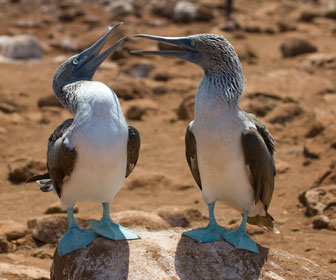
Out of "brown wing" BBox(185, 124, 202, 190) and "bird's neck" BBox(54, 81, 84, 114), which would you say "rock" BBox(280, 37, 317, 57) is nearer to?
"brown wing" BBox(185, 124, 202, 190)

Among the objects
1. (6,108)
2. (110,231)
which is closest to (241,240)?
(110,231)

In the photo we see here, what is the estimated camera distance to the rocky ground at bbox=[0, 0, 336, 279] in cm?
662

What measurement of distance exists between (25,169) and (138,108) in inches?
141

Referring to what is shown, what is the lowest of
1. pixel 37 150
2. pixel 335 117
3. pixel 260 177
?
pixel 37 150

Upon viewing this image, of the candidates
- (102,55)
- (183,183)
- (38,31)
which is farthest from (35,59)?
(102,55)

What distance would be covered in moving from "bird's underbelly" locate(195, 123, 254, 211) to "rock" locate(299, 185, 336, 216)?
9.09 feet

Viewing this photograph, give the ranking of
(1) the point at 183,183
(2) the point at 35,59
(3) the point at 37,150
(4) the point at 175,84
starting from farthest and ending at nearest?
(2) the point at 35,59 < (4) the point at 175,84 < (3) the point at 37,150 < (1) the point at 183,183

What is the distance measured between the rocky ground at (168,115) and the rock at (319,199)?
0.6 inches

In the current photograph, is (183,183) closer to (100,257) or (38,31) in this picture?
(100,257)

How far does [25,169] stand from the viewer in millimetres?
8680

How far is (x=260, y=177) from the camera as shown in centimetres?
451

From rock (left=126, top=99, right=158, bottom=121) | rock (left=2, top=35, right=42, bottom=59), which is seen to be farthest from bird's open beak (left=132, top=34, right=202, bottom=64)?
rock (left=2, top=35, right=42, bottom=59)

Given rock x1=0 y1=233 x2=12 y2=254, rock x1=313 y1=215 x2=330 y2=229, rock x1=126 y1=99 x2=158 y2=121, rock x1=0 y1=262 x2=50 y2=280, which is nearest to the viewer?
rock x1=0 y1=262 x2=50 y2=280

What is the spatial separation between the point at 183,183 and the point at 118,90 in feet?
14.3
